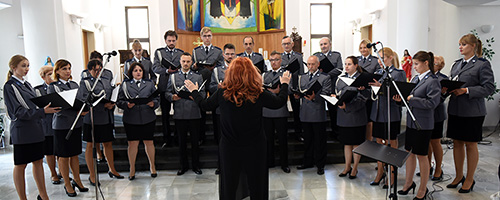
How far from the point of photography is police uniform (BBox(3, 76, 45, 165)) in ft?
10.6

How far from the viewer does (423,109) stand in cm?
344

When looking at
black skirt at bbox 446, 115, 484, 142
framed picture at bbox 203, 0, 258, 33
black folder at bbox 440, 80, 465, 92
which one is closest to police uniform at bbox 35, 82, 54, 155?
black folder at bbox 440, 80, 465, 92

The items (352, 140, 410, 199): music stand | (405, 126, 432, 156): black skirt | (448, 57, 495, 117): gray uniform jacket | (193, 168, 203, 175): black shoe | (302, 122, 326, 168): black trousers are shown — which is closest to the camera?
(352, 140, 410, 199): music stand

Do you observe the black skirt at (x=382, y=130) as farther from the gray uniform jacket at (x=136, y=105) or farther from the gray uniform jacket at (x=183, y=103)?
the gray uniform jacket at (x=136, y=105)

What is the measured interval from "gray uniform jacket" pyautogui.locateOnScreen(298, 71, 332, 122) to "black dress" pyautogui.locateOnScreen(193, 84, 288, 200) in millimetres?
1855

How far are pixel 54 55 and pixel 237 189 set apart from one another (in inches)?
255

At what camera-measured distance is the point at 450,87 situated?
3637 millimetres

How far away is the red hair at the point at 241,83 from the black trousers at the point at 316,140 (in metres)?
2.32

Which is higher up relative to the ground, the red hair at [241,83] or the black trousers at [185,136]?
the red hair at [241,83]

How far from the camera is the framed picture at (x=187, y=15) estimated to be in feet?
37.1

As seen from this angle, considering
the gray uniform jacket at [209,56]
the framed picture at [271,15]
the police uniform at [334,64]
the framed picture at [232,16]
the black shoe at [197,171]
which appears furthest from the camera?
the framed picture at [232,16]

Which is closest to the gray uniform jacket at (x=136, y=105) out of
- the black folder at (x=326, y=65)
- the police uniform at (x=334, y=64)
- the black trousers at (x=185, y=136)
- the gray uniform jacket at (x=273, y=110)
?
the black trousers at (x=185, y=136)

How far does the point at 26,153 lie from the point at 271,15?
9.78 meters

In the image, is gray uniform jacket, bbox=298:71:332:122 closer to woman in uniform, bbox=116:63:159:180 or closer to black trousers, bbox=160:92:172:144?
woman in uniform, bbox=116:63:159:180
